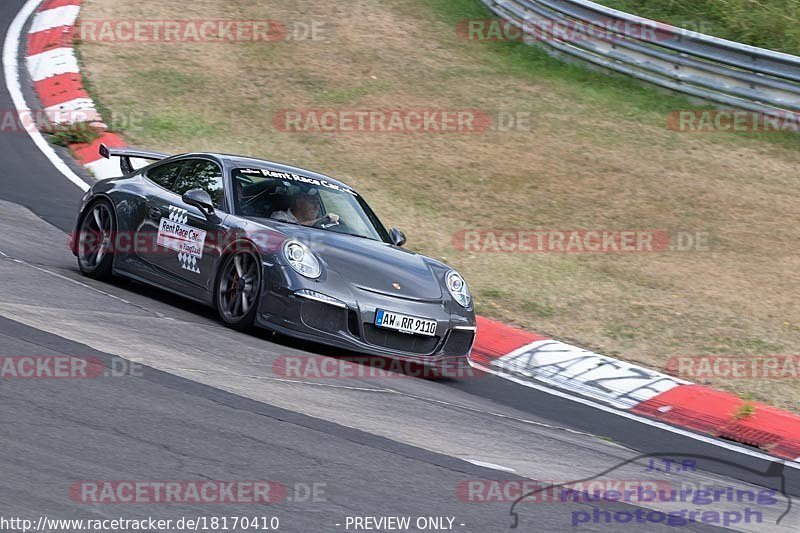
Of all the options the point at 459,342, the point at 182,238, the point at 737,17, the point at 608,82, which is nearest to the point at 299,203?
the point at 182,238

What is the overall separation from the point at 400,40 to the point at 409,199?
5.86 m

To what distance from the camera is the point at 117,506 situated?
4.33 m

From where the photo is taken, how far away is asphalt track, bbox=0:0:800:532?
4688mm

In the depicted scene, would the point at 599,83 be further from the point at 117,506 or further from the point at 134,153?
the point at 117,506

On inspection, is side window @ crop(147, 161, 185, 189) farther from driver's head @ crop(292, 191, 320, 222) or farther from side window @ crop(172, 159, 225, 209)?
driver's head @ crop(292, 191, 320, 222)

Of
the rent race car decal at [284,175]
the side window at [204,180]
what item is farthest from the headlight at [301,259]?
the rent race car decal at [284,175]

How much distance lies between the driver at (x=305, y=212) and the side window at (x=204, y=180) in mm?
469

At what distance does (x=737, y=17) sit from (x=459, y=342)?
10.6m

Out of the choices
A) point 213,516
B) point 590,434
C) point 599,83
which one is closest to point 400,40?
point 599,83

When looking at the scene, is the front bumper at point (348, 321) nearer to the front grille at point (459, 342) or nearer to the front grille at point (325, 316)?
the front grille at point (325, 316)

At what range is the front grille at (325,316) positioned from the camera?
7.41m

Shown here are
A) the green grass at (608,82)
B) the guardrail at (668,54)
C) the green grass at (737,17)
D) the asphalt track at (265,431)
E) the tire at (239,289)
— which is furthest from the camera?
the green grass at (737,17)

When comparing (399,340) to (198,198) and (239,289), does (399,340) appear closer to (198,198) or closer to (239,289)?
(239,289)

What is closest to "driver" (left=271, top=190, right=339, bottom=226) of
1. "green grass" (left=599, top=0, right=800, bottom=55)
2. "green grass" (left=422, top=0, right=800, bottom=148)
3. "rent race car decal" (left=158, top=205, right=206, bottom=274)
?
"rent race car decal" (left=158, top=205, right=206, bottom=274)
